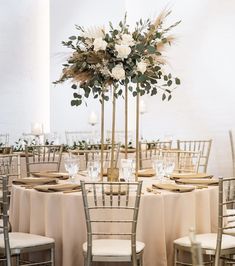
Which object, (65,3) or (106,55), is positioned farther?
(65,3)

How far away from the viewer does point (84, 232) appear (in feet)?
14.5

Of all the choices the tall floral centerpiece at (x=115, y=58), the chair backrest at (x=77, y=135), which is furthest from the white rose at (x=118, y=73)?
the chair backrest at (x=77, y=135)

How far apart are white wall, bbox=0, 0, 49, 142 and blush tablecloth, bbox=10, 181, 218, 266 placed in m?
5.42

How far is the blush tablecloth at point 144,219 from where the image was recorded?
174 inches

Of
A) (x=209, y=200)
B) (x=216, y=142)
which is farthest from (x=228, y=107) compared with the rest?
(x=209, y=200)

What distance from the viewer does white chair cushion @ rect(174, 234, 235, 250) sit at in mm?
4320

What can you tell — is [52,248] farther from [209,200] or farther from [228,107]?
[228,107]

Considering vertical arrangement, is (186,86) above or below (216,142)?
above

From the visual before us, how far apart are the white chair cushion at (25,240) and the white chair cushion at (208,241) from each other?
0.89m

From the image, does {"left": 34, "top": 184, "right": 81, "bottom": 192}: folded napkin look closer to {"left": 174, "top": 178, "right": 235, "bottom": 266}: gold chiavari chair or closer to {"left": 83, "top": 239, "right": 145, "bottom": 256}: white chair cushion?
{"left": 83, "top": 239, "right": 145, "bottom": 256}: white chair cushion

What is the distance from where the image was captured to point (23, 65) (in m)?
10.1

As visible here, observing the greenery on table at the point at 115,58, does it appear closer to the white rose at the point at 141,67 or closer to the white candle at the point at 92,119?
the white rose at the point at 141,67

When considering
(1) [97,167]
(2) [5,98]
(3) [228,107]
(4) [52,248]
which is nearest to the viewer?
(4) [52,248]

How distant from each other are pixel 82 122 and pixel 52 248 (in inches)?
233
